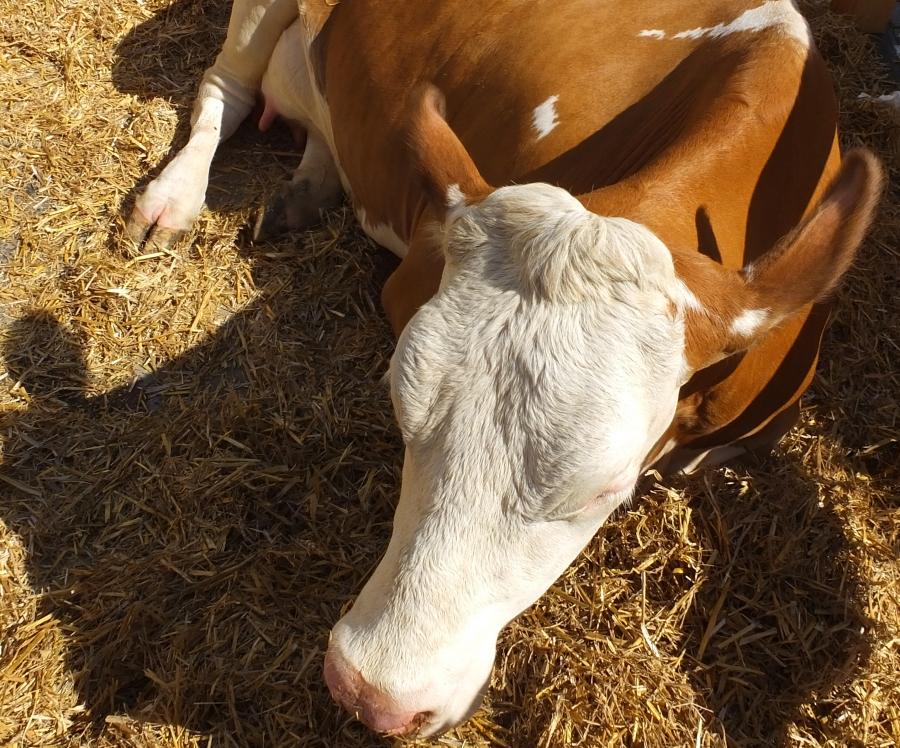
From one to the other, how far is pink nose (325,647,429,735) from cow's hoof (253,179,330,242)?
2440mm

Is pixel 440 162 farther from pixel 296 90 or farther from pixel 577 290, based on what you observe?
pixel 296 90

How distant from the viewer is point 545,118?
113 inches

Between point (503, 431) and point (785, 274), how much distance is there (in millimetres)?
688

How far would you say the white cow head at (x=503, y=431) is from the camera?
1.74m

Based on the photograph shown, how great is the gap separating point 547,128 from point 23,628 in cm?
229

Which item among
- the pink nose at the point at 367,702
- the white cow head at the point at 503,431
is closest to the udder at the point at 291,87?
the white cow head at the point at 503,431

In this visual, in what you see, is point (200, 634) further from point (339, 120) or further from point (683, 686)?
point (339, 120)

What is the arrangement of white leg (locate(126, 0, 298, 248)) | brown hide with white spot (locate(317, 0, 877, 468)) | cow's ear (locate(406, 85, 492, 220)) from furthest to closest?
1. white leg (locate(126, 0, 298, 248))
2. brown hide with white spot (locate(317, 0, 877, 468))
3. cow's ear (locate(406, 85, 492, 220))

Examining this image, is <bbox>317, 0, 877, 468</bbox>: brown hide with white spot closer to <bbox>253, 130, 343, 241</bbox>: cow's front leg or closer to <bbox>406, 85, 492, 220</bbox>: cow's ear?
<bbox>406, 85, 492, 220</bbox>: cow's ear

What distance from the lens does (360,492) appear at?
3.05 m

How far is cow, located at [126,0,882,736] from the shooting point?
5.79ft

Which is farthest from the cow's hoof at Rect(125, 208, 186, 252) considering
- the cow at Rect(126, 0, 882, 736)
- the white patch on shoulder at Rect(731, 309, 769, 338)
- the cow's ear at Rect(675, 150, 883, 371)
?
the white patch on shoulder at Rect(731, 309, 769, 338)

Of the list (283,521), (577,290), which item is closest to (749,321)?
(577,290)

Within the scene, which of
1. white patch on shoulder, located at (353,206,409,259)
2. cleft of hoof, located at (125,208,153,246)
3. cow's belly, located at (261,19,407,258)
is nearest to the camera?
white patch on shoulder, located at (353,206,409,259)
